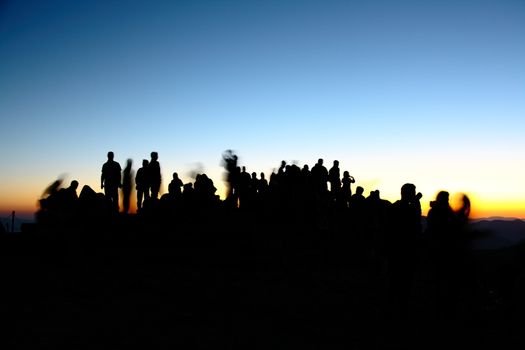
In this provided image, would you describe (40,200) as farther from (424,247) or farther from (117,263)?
(424,247)

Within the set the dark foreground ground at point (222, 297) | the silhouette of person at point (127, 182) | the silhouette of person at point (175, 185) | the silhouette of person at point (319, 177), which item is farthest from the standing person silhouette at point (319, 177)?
the silhouette of person at point (127, 182)

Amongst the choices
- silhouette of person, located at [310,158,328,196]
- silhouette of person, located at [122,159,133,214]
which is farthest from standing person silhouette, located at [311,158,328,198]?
silhouette of person, located at [122,159,133,214]

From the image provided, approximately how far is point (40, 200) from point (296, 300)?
7.74 metres

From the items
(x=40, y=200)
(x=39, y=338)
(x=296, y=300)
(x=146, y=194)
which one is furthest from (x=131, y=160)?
(x=39, y=338)

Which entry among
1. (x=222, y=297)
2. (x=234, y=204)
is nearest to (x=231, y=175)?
(x=234, y=204)

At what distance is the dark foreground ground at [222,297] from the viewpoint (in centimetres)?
674

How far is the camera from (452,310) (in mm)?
8164

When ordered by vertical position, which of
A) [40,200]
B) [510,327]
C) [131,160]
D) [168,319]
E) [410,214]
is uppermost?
[131,160]

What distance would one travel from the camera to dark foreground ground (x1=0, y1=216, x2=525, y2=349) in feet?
22.1

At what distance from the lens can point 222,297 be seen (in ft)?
30.2

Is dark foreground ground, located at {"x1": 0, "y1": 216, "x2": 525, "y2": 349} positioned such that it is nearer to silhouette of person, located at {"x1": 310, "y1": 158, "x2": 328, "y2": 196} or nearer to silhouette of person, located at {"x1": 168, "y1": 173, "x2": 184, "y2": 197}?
silhouette of person, located at {"x1": 168, "y1": 173, "x2": 184, "y2": 197}

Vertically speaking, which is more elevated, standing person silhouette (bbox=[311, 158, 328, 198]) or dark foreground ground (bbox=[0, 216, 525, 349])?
standing person silhouette (bbox=[311, 158, 328, 198])

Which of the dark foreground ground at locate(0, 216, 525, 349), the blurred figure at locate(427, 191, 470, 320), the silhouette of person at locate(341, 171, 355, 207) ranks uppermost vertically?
the silhouette of person at locate(341, 171, 355, 207)

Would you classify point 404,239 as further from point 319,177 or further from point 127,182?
point 127,182
